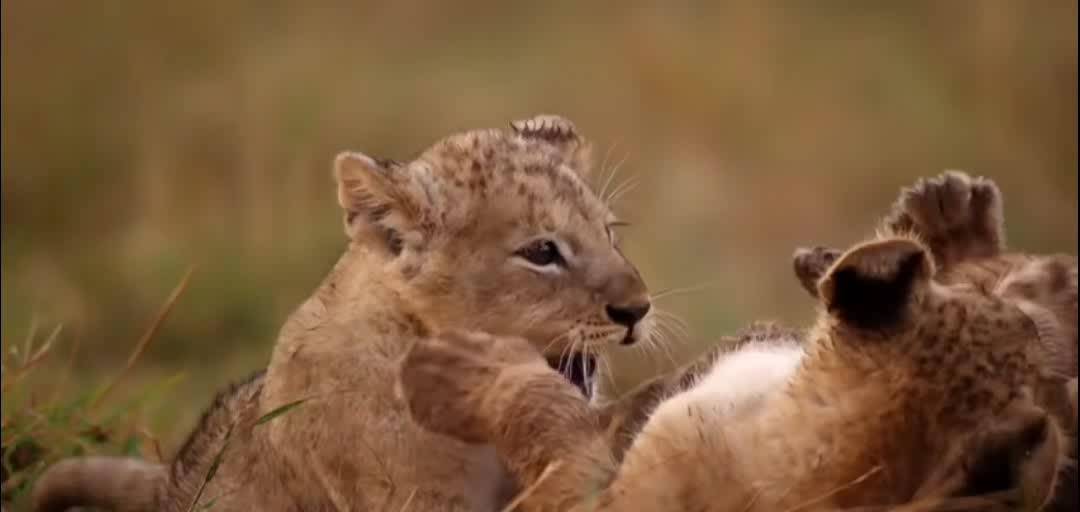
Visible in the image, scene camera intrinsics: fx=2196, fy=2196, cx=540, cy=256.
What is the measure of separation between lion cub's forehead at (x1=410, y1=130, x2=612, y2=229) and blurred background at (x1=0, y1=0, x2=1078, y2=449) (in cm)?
140

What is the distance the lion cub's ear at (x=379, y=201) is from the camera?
8.17 ft

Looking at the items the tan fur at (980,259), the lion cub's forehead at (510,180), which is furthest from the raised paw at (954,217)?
the lion cub's forehead at (510,180)

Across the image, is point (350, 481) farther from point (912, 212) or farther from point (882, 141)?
point (882, 141)

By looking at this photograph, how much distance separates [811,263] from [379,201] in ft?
1.62

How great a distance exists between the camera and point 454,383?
228 centimetres

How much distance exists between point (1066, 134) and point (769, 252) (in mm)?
642

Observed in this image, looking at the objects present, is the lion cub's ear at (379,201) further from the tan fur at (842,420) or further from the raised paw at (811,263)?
the raised paw at (811,263)

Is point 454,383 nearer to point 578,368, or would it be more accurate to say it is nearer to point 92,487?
point 578,368

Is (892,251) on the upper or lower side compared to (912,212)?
upper

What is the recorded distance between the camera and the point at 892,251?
204 cm

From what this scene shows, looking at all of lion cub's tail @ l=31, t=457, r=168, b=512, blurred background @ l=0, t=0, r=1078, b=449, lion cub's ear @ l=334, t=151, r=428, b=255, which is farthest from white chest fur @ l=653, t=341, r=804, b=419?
blurred background @ l=0, t=0, r=1078, b=449

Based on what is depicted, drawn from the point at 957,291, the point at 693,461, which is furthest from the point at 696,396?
the point at 957,291

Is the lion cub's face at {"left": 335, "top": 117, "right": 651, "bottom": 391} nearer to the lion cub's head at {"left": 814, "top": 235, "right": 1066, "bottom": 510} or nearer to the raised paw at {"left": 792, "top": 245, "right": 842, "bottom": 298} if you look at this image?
the raised paw at {"left": 792, "top": 245, "right": 842, "bottom": 298}

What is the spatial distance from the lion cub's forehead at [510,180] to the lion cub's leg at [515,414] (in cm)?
30
